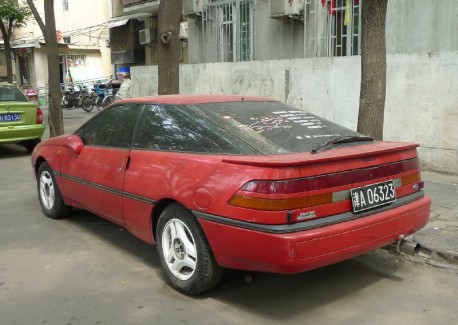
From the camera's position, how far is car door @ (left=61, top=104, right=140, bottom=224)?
433 cm

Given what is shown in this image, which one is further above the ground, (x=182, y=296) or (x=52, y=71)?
(x=52, y=71)

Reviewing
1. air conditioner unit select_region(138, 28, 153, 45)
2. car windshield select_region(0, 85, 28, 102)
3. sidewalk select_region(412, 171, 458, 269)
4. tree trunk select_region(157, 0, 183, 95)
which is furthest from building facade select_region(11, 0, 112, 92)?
sidewalk select_region(412, 171, 458, 269)

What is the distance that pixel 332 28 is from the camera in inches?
372

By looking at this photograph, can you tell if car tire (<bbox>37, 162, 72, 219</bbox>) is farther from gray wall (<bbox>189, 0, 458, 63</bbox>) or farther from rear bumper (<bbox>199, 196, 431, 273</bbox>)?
gray wall (<bbox>189, 0, 458, 63</bbox>)

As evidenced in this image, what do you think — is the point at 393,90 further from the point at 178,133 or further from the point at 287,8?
the point at 178,133

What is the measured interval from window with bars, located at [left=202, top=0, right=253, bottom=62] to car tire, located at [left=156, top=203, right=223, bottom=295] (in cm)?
856

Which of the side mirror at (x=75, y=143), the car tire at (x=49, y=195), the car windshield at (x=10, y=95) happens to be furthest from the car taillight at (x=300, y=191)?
the car windshield at (x=10, y=95)

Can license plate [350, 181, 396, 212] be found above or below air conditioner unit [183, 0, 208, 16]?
below

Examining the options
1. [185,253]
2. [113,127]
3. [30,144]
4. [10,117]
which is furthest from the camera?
[30,144]

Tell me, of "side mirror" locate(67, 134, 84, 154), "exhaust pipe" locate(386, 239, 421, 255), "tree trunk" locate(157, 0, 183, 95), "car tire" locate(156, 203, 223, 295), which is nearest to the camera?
"car tire" locate(156, 203, 223, 295)

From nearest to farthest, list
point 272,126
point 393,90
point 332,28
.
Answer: point 272,126 < point 393,90 < point 332,28

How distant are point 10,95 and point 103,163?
6.78 meters

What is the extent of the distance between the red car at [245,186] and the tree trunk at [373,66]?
1564 millimetres

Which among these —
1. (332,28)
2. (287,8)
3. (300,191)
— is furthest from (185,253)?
(287,8)
